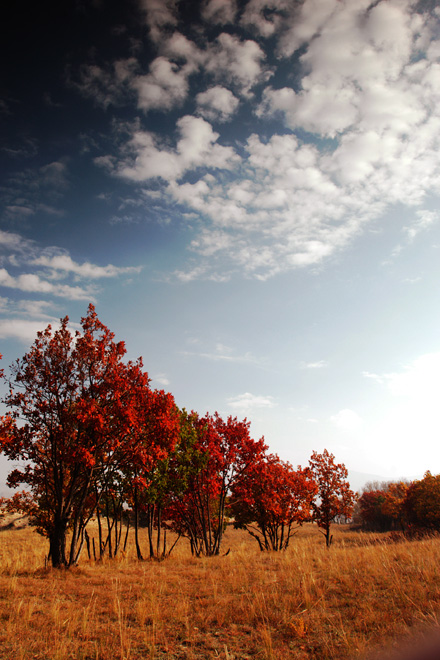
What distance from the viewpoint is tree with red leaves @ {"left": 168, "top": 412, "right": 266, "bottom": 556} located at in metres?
20.3

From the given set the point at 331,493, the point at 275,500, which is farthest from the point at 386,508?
the point at 275,500

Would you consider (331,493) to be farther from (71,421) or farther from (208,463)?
(71,421)

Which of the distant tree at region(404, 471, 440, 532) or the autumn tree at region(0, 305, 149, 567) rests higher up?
the autumn tree at region(0, 305, 149, 567)

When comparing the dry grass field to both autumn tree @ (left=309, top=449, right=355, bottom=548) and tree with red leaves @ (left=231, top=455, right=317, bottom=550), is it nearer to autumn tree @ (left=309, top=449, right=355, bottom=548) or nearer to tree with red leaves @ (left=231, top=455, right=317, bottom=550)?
tree with red leaves @ (left=231, top=455, right=317, bottom=550)

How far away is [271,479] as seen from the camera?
28188 millimetres

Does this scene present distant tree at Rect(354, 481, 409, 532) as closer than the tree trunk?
No

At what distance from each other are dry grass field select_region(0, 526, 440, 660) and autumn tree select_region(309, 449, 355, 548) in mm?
26834

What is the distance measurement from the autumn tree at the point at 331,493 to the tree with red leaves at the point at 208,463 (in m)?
17.7

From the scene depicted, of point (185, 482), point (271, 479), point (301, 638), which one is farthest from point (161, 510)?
point (301, 638)

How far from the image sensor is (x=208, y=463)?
20.8m

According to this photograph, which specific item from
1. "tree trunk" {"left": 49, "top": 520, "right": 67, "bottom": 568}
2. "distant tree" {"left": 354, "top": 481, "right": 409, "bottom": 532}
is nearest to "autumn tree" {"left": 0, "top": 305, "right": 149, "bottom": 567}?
"tree trunk" {"left": 49, "top": 520, "right": 67, "bottom": 568}

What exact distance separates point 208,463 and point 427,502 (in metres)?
44.8

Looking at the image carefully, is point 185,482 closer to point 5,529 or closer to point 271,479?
point 271,479

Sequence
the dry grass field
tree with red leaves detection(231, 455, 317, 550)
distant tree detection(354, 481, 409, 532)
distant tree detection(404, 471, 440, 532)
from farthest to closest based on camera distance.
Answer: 1. distant tree detection(354, 481, 409, 532)
2. distant tree detection(404, 471, 440, 532)
3. tree with red leaves detection(231, 455, 317, 550)
4. the dry grass field
